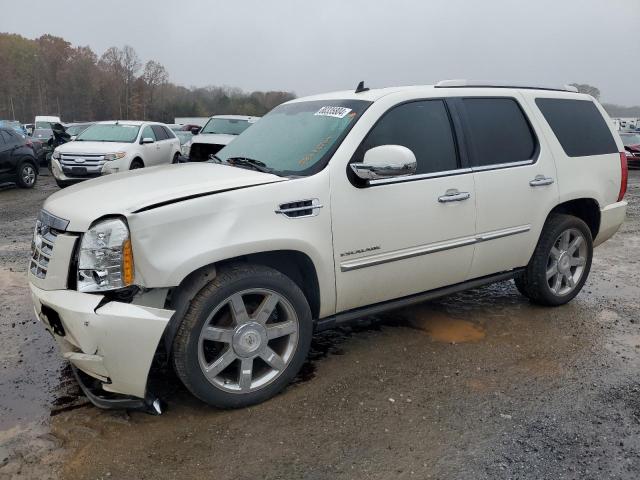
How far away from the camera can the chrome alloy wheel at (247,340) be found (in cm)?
298

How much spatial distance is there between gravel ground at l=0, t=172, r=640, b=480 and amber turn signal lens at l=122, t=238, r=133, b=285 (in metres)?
0.86

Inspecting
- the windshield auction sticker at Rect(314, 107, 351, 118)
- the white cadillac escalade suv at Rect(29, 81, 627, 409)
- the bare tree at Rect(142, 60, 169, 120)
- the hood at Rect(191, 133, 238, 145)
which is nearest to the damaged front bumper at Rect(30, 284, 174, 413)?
the white cadillac escalade suv at Rect(29, 81, 627, 409)

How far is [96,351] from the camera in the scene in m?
2.70

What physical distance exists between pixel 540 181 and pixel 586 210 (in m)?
0.92

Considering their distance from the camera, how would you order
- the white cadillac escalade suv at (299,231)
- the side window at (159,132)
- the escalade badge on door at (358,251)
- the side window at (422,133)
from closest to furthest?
the white cadillac escalade suv at (299,231)
the escalade badge on door at (358,251)
the side window at (422,133)
the side window at (159,132)

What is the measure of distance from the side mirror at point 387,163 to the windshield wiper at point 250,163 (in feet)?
2.02

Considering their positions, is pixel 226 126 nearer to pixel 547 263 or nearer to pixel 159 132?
pixel 159 132

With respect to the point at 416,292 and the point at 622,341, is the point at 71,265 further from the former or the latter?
the point at 622,341

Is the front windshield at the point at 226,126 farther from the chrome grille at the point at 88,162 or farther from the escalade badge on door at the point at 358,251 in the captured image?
the escalade badge on door at the point at 358,251

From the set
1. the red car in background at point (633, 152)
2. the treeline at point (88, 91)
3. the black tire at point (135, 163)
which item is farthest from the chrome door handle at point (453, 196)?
the treeline at point (88, 91)

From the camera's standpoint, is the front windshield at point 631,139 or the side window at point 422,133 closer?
the side window at point 422,133

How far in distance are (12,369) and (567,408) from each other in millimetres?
3556

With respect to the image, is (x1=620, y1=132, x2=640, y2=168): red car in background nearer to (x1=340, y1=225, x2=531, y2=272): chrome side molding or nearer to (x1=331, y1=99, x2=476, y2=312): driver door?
(x1=340, y1=225, x2=531, y2=272): chrome side molding

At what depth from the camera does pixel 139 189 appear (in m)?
3.02
